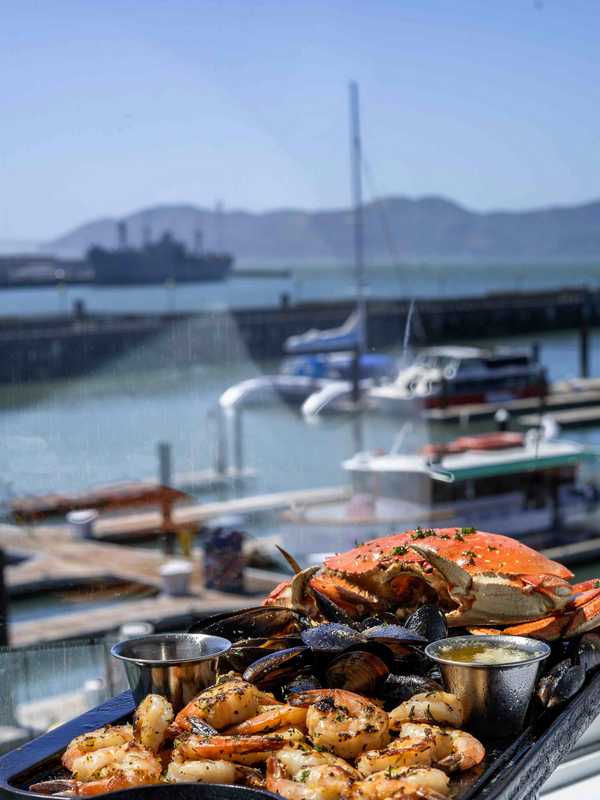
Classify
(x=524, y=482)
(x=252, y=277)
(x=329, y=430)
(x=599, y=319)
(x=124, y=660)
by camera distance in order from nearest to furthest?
(x=124, y=660) < (x=524, y=482) < (x=329, y=430) < (x=599, y=319) < (x=252, y=277)

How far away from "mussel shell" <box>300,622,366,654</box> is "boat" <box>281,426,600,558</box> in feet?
51.5

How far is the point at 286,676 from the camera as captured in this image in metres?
2.14

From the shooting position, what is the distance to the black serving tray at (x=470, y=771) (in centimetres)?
162

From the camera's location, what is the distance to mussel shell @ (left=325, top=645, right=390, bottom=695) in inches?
82.0

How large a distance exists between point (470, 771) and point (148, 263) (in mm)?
62846

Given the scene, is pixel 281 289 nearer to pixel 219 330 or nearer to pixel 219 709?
pixel 219 330

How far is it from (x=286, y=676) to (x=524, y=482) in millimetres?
18636

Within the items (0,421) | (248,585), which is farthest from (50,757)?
(0,421)

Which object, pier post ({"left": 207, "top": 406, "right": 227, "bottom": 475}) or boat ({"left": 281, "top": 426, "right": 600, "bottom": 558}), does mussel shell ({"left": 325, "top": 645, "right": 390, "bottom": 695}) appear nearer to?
boat ({"left": 281, "top": 426, "right": 600, "bottom": 558})

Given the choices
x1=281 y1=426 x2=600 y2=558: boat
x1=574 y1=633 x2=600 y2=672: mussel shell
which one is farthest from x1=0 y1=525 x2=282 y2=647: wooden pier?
x1=574 y1=633 x2=600 y2=672: mussel shell

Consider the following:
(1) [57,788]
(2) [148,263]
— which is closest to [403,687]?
(1) [57,788]

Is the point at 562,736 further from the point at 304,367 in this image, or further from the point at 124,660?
the point at 304,367

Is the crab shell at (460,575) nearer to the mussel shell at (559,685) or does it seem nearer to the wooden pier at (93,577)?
the mussel shell at (559,685)

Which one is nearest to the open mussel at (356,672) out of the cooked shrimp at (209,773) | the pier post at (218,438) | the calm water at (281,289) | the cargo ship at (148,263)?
the cooked shrimp at (209,773)
